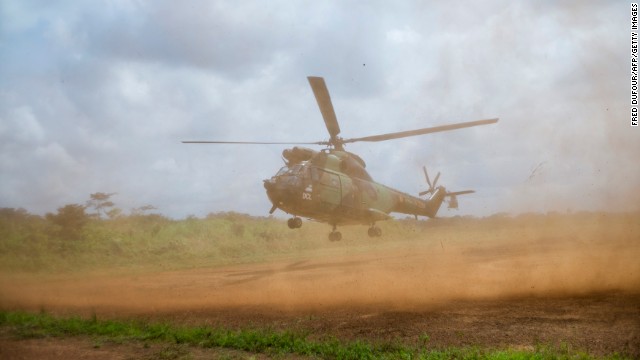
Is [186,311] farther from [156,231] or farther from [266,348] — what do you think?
[156,231]

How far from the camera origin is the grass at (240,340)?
288 inches

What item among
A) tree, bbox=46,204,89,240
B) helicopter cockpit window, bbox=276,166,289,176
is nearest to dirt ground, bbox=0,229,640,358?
helicopter cockpit window, bbox=276,166,289,176

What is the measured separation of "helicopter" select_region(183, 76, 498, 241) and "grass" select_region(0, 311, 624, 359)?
18.6 feet

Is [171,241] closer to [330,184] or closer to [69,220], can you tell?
[69,220]

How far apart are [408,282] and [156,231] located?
2156cm

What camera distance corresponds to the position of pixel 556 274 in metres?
13.2

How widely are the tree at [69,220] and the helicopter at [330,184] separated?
17622mm

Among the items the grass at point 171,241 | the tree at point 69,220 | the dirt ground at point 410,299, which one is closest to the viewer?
the dirt ground at point 410,299

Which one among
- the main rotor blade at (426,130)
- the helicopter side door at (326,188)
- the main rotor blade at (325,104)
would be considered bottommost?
the helicopter side door at (326,188)

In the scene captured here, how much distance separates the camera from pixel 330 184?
1584cm

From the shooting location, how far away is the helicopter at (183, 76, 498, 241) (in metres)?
14.6

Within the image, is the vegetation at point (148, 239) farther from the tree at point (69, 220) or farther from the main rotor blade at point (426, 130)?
the main rotor blade at point (426, 130)

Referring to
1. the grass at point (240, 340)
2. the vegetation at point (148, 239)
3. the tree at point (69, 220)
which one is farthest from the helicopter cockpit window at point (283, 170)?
the tree at point (69, 220)

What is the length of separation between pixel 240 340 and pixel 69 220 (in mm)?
22550
